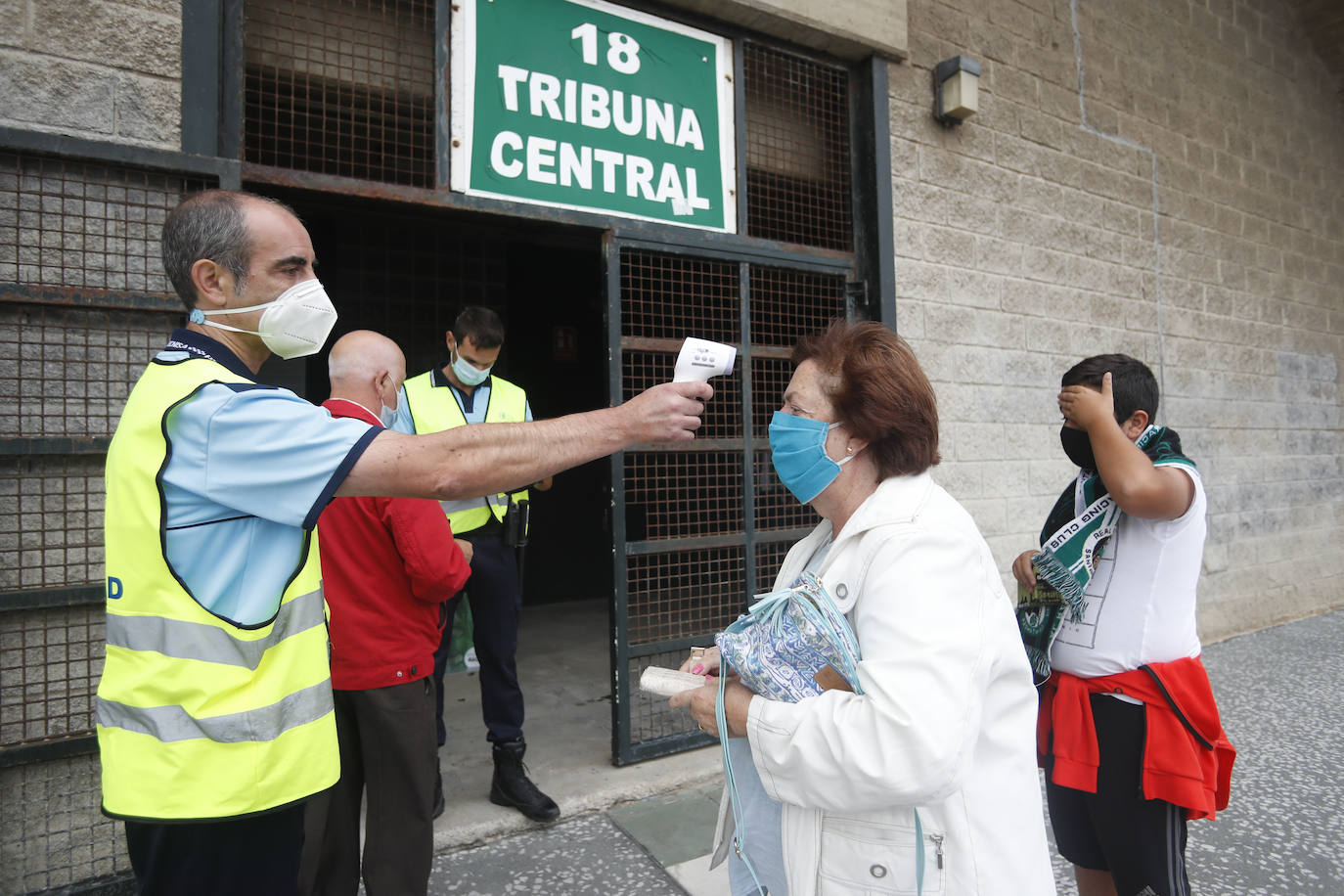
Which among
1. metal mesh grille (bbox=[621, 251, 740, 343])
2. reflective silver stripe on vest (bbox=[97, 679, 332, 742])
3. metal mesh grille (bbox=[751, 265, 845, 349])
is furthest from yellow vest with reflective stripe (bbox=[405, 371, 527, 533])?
reflective silver stripe on vest (bbox=[97, 679, 332, 742])

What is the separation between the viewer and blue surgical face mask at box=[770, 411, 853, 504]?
5.23 feet

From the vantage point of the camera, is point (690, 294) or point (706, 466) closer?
point (706, 466)

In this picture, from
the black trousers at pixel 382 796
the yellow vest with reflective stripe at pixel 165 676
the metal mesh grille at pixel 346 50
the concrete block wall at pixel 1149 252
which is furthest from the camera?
the concrete block wall at pixel 1149 252

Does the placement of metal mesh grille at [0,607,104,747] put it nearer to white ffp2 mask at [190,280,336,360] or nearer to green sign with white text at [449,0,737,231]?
white ffp2 mask at [190,280,336,360]

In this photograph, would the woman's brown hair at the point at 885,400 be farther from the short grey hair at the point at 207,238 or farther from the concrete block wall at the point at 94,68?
the concrete block wall at the point at 94,68

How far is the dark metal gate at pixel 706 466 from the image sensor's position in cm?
351

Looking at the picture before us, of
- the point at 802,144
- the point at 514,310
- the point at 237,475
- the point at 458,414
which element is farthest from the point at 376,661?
the point at 514,310

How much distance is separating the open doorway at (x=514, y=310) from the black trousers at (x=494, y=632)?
224 cm

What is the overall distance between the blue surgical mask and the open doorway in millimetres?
1805

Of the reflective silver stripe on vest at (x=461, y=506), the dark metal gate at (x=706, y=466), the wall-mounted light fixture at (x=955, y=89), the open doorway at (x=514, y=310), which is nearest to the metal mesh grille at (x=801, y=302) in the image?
the dark metal gate at (x=706, y=466)

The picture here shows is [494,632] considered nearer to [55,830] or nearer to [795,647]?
[55,830]

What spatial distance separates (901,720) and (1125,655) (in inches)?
44.4

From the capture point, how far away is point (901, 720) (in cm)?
119

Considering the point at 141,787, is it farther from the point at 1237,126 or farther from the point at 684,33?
the point at 1237,126
